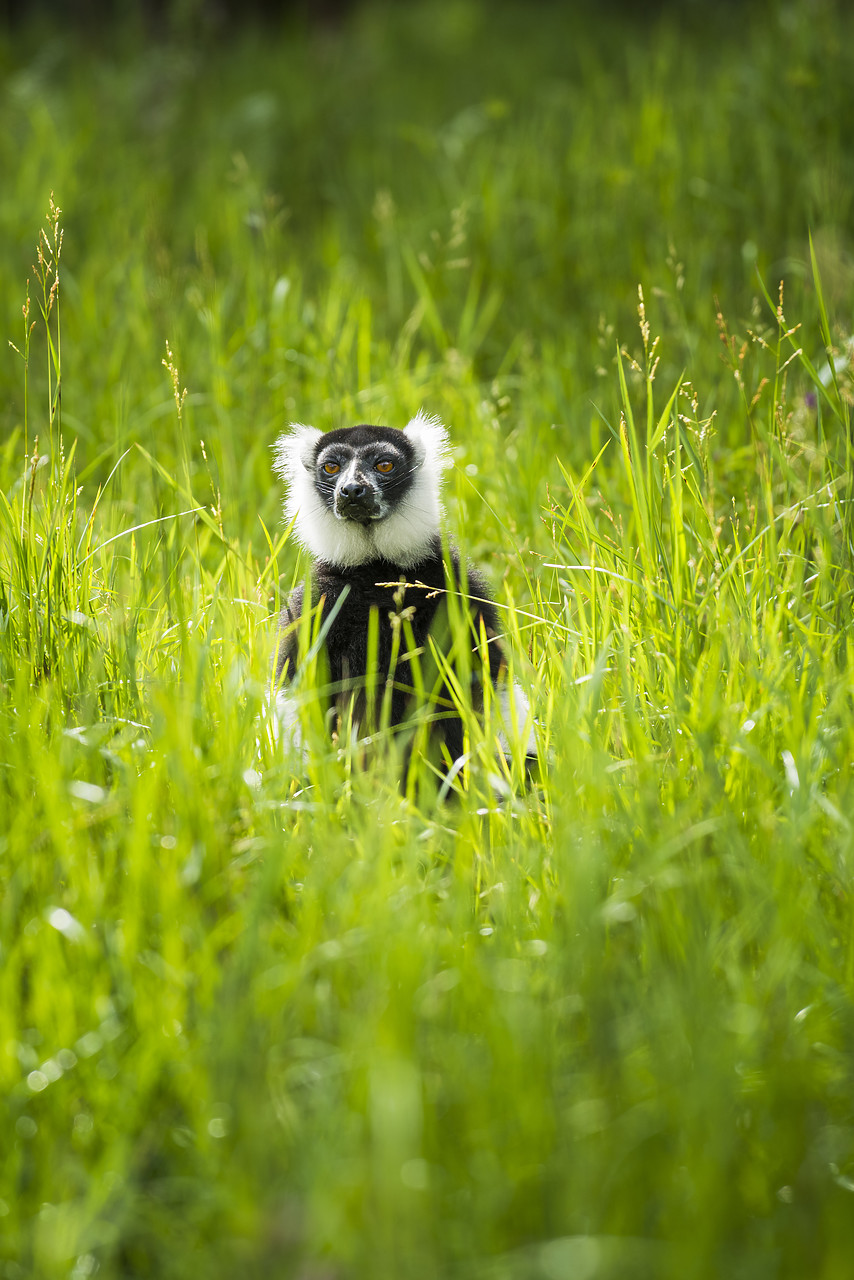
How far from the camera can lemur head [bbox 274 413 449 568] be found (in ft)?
11.0

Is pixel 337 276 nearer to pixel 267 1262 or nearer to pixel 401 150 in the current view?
pixel 401 150

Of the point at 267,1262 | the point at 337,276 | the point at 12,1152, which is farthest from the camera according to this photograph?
the point at 337,276

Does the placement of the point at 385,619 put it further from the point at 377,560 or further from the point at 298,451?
the point at 298,451

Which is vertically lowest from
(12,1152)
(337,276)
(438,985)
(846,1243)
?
(846,1243)

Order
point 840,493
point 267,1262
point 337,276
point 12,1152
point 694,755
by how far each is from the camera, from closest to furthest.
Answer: point 267,1262 < point 12,1152 < point 694,755 < point 840,493 < point 337,276

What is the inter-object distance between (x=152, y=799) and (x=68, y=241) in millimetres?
5727

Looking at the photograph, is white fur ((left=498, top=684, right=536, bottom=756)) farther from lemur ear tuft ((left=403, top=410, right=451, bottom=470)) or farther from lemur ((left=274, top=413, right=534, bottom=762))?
lemur ear tuft ((left=403, top=410, right=451, bottom=470))

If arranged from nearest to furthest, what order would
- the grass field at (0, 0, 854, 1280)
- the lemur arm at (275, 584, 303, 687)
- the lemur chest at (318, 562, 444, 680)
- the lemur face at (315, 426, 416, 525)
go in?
the grass field at (0, 0, 854, 1280)
the lemur arm at (275, 584, 303, 687)
the lemur chest at (318, 562, 444, 680)
the lemur face at (315, 426, 416, 525)

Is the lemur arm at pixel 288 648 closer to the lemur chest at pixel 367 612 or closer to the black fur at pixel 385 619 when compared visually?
the black fur at pixel 385 619

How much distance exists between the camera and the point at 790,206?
20.8 ft

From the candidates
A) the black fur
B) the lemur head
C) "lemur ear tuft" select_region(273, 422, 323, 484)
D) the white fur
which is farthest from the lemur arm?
"lemur ear tuft" select_region(273, 422, 323, 484)

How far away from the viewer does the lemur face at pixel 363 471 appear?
10.8ft

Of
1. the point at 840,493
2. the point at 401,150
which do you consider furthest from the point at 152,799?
the point at 401,150

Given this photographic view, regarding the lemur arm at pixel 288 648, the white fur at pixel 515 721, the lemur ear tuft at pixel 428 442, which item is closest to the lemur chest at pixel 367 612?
the lemur arm at pixel 288 648
